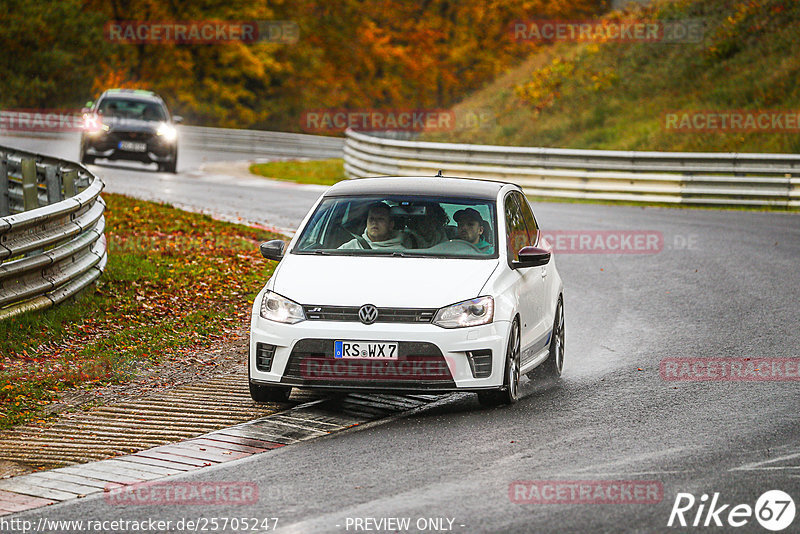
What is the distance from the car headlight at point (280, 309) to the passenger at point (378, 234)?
96 centimetres

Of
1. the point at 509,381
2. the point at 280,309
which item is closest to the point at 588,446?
the point at 509,381

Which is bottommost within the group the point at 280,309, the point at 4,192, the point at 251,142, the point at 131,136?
the point at 251,142

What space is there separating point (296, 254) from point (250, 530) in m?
3.67

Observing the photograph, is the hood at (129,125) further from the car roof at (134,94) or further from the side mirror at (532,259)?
the side mirror at (532,259)

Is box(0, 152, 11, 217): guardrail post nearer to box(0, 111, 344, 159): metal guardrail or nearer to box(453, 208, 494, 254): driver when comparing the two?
box(453, 208, 494, 254): driver

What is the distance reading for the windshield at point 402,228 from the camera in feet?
31.4

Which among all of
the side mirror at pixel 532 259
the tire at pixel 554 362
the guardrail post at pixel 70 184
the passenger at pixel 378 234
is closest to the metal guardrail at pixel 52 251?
the guardrail post at pixel 70 184

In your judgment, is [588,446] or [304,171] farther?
[304,171]

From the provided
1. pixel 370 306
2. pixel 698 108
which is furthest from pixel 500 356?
pixel 698 108

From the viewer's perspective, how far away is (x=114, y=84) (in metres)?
59.6

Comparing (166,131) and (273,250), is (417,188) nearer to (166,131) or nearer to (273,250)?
(273,250)

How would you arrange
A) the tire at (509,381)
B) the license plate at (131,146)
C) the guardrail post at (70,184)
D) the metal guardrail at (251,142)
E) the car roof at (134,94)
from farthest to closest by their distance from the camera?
the metal guardrail at (251,142)
the car roof at (134,94)
the license plate at (131,146)
the guardrail post at (70,184)
the tire at (509,381)

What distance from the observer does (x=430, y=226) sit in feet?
32.0

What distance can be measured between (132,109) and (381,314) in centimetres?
2481
